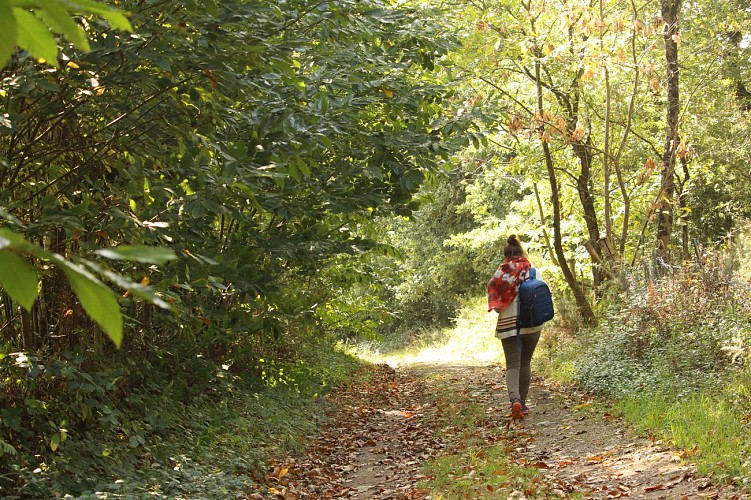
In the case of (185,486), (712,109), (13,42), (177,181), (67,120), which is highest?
(712,109)

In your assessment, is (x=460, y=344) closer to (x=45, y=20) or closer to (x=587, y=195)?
(x=587, y=195)

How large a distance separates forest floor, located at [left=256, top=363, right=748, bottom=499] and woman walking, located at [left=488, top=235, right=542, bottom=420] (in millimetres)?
479

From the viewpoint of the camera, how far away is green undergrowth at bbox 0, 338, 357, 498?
513cm

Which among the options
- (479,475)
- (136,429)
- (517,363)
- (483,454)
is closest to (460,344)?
(517,363)

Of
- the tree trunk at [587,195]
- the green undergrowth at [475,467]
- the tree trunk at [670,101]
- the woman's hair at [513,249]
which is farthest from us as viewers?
the tree trunk at [587,195]

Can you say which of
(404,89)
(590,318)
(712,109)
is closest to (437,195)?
(712,109)

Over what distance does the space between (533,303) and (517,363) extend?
794 millimetres

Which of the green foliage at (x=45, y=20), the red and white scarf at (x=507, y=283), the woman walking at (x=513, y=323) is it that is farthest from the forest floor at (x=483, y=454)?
the green foliage at (x=45, y=20)

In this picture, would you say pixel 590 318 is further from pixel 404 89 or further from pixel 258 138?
pixel 258 138

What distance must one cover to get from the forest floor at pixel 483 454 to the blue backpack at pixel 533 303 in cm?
124

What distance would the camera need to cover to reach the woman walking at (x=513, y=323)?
9008 millimetres

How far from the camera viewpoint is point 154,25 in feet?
15.5

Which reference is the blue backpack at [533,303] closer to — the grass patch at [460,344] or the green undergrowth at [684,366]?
the green undergrowth at [684,366]

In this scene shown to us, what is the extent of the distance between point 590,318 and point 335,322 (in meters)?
5.05
